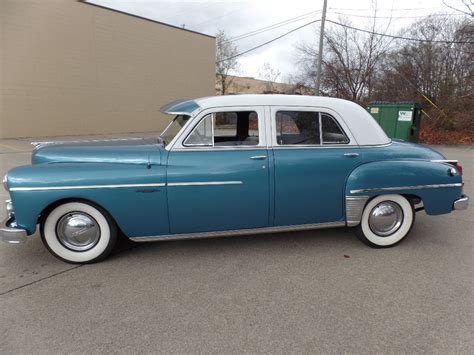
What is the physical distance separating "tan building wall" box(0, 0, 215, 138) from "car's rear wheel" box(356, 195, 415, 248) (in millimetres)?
14378

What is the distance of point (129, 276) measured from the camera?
329 centimetres

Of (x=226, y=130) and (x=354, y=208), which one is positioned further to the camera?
(x=226, y=130)

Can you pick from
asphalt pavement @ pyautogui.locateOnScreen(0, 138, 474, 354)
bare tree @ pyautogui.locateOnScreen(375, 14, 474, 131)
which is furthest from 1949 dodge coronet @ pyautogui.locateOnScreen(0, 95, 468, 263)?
bare tree @ pyautogui.locateOnScreen(375, 14, 474, 131)

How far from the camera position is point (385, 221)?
158 inches

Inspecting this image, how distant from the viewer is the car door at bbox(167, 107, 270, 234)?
3.47 metres

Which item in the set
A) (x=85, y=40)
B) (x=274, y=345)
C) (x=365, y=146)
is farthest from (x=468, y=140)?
(x=85, y=40)

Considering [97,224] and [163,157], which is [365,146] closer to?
[163,157]

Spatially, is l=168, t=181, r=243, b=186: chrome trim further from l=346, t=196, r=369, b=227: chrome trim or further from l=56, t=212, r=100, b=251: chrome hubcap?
l=346, t=196, r=369, b=227: chrome trim

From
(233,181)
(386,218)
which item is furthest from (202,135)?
(386,218)

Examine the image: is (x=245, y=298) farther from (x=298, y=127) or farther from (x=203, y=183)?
(x=298, y=127)

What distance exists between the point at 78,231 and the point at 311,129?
2.70 metres

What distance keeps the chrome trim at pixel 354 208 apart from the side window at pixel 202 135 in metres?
1.68

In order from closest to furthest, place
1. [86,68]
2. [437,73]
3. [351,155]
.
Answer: [351,155]
[86,68]
[437,73]

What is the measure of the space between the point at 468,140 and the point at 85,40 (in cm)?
1753
